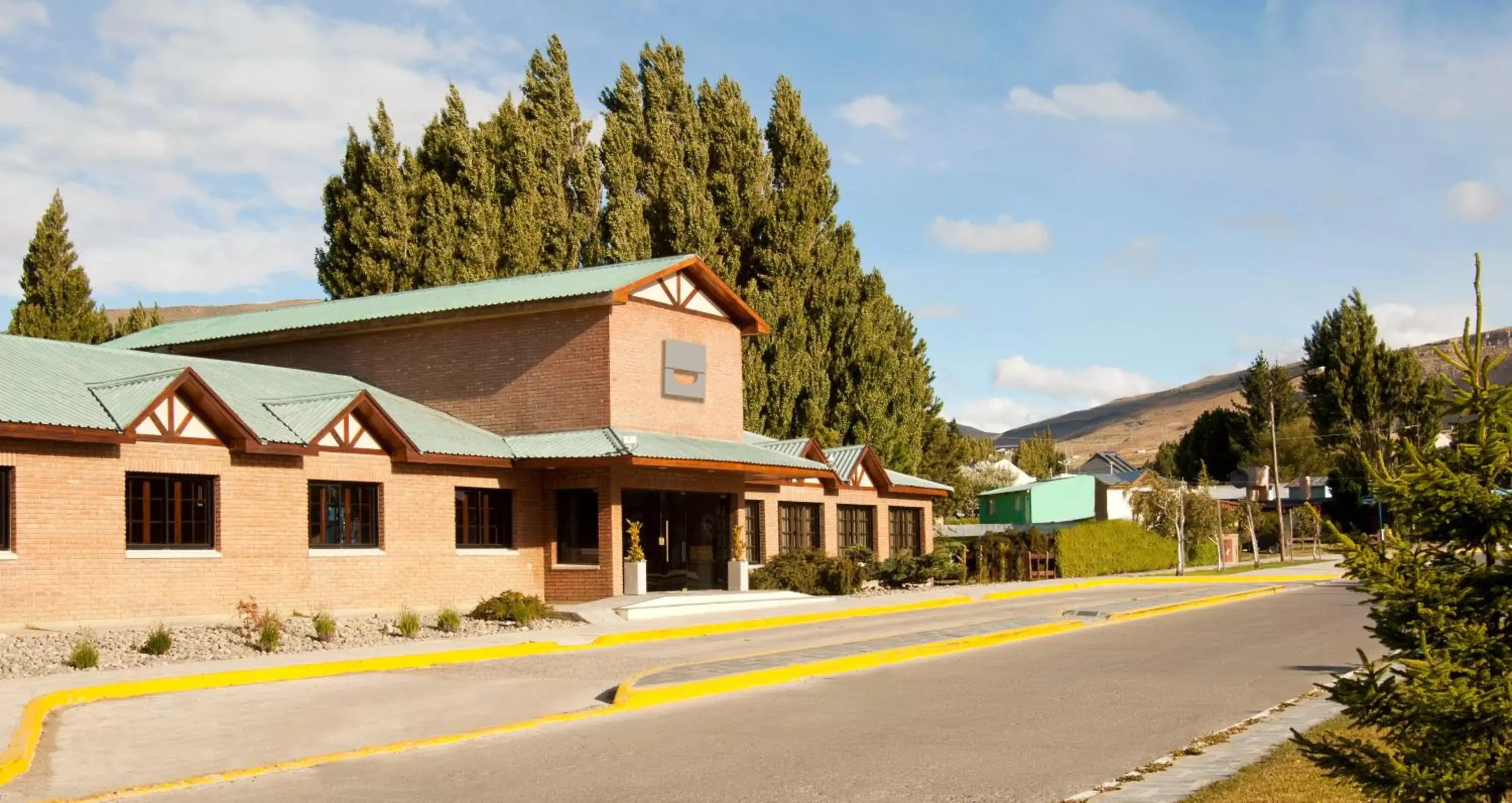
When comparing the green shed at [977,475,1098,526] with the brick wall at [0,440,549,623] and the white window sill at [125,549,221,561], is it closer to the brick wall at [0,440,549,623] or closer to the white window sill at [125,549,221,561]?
the brick wall at [0,440,549,623]

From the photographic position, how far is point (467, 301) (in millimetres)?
33000

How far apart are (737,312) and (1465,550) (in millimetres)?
29186

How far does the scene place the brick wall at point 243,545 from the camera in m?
21.4

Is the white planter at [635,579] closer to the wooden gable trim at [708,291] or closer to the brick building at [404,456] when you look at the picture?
the brick building at [404,456]

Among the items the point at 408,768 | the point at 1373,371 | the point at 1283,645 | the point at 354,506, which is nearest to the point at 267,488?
the point at 354,506

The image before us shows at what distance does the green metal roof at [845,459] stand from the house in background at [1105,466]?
70.8 m

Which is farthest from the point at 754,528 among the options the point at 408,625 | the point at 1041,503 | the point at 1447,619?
the point at 1447,619

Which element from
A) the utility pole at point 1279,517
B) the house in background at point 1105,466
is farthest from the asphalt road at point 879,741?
the house in background at point 1105,466

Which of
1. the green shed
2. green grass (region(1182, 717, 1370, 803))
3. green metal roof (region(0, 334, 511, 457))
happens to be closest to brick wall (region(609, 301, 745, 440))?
green metal roof (region(0, 334, 511, 457))

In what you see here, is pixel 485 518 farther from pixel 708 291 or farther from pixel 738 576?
pixel 708 291

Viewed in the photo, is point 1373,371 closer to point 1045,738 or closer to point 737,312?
point 737,312

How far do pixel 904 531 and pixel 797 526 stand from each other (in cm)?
648

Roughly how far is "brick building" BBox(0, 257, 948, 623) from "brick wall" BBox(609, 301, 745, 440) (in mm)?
66

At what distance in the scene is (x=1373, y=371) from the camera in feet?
248
